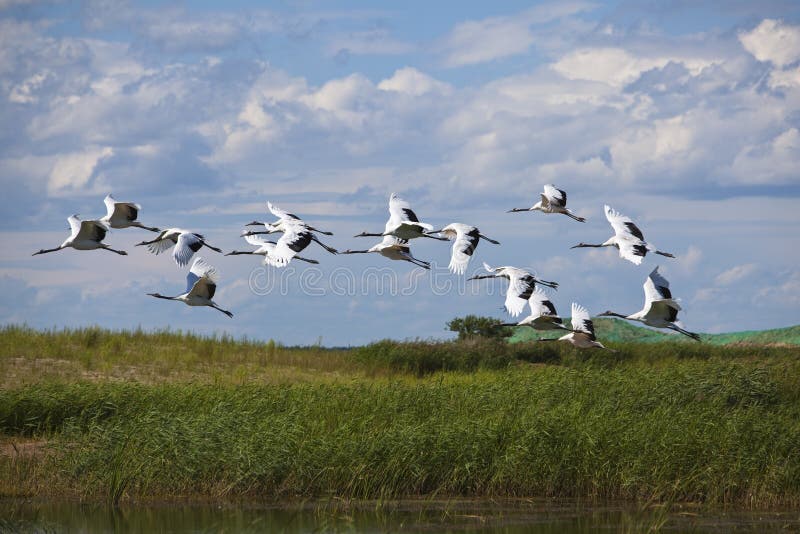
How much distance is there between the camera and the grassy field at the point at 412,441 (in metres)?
12.7

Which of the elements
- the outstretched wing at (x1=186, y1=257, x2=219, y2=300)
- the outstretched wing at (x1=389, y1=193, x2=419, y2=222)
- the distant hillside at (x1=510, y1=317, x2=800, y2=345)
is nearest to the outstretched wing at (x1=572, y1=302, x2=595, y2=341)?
the outstretched wing at (x1=389, y1=193, x2=419, y2=222)

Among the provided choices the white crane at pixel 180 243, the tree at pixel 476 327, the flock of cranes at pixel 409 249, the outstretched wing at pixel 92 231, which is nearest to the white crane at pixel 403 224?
the flock of cranes at pixel 409 249

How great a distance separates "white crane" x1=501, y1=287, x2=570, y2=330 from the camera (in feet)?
49.1

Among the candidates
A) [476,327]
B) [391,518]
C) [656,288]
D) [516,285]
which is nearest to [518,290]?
[516,285]

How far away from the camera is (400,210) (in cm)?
1666

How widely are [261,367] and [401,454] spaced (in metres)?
11.9

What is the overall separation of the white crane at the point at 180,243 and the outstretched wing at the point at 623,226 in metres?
6.04

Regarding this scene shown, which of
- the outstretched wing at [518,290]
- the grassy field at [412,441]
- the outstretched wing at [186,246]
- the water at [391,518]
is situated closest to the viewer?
the water at [391,518]

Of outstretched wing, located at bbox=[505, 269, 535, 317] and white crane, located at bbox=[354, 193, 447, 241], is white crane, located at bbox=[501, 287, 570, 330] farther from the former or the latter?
→ white crane, located at bbox=[354, 193, 447, 241]

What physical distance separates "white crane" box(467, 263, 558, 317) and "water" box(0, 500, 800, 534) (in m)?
2.78

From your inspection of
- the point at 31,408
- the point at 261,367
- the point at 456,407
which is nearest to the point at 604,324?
the point at 261,367

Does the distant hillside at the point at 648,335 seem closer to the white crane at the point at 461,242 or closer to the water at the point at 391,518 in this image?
the white crane at the point at 461,242

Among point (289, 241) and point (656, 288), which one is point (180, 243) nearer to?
point (289, 241)

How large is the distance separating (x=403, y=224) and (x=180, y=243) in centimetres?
333
